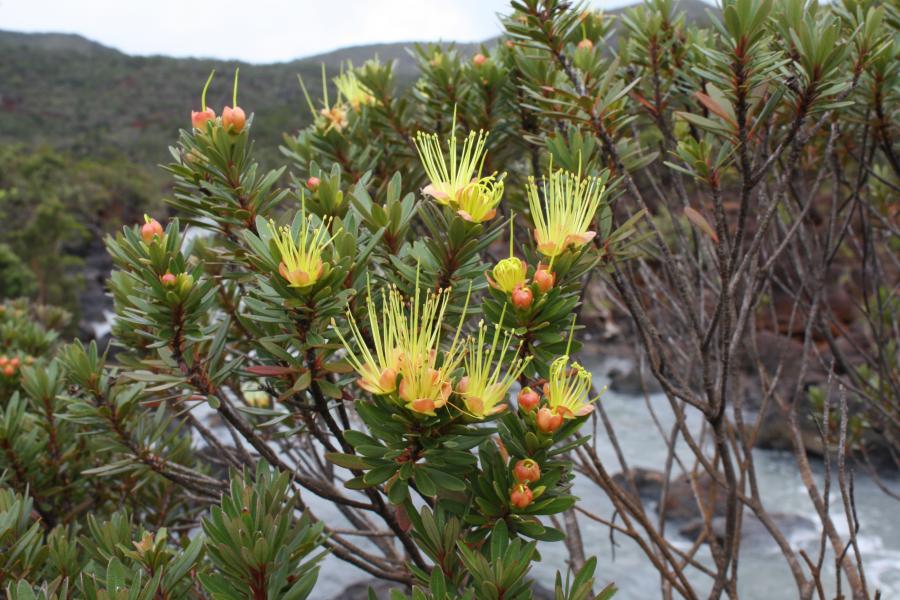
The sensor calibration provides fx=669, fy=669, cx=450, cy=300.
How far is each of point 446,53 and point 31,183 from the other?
15079mm

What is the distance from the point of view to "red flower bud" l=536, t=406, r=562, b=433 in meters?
0.93

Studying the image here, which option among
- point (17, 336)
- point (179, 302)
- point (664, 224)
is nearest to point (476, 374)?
point (179, 302)

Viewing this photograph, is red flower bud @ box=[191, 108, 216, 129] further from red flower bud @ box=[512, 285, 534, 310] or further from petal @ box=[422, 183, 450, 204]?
red flower bud @ box=[512, 285, 534, 310]

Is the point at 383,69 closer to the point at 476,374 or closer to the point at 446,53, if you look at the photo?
the point at 446,53

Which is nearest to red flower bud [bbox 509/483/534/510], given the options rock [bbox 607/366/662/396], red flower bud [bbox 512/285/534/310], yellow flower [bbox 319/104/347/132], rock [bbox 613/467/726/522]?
red flower bud [bbox 512/285/534/310]

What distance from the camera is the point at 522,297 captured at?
0.97 m

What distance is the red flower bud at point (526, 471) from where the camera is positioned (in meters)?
0.93

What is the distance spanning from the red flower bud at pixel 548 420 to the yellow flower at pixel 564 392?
0.01m

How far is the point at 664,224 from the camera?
31.0ft

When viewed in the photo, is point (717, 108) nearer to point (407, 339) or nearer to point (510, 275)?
point (510, 275)

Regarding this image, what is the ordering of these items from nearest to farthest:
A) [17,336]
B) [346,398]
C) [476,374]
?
[476,374], [346,398], [17,336]

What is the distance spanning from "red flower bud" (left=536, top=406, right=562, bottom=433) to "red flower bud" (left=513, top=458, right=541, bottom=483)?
5 cm

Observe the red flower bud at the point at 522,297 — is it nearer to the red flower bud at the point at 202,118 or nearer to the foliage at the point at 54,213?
the red flower bud at the point at 202,118

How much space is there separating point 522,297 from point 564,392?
155 mm
